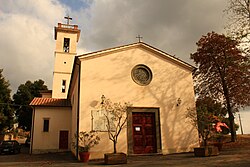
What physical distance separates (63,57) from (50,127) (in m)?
12.0

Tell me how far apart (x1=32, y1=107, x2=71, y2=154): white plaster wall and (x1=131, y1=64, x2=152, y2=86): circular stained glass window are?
30.3 feet

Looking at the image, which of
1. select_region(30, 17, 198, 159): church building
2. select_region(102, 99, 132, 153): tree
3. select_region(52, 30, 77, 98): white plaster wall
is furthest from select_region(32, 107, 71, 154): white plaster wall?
select_region(102, 99, 132, 153): tree

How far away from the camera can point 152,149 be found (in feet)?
47.5

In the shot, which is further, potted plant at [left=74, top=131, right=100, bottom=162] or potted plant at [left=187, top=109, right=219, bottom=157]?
potted plant at [left=74, top=131, right=100, bottom=162]

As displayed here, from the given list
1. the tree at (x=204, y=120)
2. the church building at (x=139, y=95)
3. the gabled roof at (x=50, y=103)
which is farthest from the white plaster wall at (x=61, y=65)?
the tree at (x=204, y=120)

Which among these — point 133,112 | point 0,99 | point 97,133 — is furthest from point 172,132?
point 0,99

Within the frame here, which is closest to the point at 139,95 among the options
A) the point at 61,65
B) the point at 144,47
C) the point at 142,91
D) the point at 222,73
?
the point at 142,91

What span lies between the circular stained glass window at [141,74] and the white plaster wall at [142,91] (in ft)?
0.89

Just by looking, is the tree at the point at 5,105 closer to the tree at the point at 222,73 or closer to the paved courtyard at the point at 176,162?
the paved courtyard at the point at 176,162

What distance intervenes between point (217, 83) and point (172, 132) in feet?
29.4

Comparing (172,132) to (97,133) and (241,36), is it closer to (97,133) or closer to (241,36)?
(97,133)

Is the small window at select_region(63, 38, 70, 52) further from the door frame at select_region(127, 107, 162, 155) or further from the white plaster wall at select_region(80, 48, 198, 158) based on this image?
the door frame at select_region(127, 107, 162, 155)

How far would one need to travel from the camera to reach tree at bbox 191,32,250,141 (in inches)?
770

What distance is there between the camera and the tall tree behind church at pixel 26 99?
3672 cm
